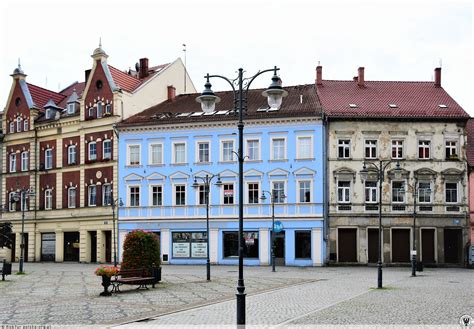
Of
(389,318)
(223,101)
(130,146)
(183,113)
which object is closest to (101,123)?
(130,146)

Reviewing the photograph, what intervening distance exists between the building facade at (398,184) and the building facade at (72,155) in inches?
698

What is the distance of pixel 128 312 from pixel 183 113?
33.8 m

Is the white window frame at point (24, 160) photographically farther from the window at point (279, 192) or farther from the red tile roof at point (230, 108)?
the window at point (279, 192)

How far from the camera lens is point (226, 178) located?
4862cm

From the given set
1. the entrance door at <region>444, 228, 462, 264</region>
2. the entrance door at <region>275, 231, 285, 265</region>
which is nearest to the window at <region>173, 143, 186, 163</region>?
the entrance door at <region>275, 231, 285, 265</region>

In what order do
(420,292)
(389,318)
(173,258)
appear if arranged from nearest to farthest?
1. (389,318)
2. (420,292)
3. (173,258)

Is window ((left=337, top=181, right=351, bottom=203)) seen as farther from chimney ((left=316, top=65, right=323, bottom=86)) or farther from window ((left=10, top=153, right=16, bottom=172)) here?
window ((left=10, top=153, right=16, bottom=172))

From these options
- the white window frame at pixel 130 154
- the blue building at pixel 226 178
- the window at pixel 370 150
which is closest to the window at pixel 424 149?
the window at pixel 370 150

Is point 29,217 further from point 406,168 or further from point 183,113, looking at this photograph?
point 406,168

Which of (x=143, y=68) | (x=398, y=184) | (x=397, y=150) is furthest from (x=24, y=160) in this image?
(x=398, y=184)

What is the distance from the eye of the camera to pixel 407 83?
51938 millimetres

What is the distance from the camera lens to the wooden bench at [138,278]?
24.9 metres

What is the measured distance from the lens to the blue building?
153 ft

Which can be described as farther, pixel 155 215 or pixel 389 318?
pixel 155 215
